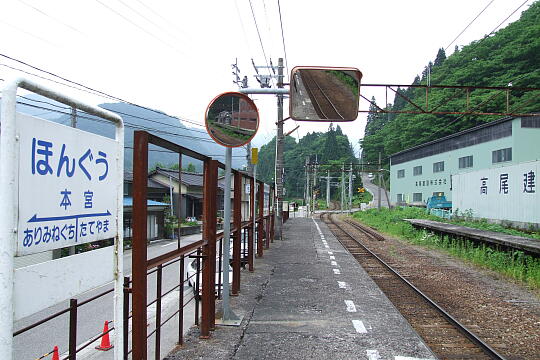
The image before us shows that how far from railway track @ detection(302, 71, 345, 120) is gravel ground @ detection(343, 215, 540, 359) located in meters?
3.62

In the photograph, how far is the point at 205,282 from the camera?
15.4ft

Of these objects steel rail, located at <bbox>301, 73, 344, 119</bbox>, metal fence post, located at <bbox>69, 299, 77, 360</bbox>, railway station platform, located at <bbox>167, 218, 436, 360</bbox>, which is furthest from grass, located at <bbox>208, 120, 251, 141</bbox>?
metal fence post, located at <bbox>69, 299, 77, 360</bbox>

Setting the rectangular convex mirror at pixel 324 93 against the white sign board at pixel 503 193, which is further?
the white sign board at pixel 503 193

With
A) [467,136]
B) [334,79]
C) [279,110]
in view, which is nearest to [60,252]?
[334,79]

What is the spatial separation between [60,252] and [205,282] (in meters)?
2.84

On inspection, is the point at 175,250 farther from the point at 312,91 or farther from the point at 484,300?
the point at 484,300

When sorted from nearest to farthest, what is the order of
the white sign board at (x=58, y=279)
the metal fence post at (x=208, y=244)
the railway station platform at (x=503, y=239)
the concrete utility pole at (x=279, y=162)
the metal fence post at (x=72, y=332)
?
the white sign board at (x=58, y=279) < the metal fence post at (x=72, y=332) < the metal fence post at (x=208, y=244) < the railway station platform at (x=503, y=239) < the concrete utility pole at (x=279, y=162)

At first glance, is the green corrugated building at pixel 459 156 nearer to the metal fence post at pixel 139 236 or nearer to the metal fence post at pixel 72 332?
the metal fence post at pixel 139 236

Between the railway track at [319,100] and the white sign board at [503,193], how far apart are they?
13812mm

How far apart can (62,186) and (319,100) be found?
4998mm

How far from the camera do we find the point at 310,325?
524 centimetres

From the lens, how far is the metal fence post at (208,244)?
464 centimetres

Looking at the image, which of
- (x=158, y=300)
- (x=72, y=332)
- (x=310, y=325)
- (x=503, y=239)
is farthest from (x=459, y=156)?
(x=72, y=332)

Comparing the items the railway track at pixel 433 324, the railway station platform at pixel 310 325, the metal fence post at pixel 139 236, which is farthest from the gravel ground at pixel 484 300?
the metal fence post at pixel 139 236
